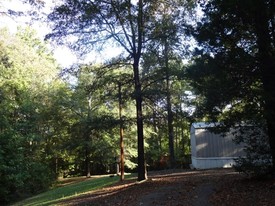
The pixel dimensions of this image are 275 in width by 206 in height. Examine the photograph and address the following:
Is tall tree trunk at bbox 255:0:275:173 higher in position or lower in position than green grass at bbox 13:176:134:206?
higher

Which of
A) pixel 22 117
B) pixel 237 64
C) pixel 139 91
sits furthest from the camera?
pixel 22 117

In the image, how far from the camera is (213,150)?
20656mm

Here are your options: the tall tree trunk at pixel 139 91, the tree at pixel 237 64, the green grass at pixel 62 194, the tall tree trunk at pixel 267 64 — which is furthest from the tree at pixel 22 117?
the tall tree trunk at pixel 267 64

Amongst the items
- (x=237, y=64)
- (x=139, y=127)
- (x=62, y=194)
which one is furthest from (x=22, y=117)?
(x=237, y=64)

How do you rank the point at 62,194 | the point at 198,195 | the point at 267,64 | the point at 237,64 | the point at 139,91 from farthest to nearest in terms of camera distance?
the point at 62,194 < the point at 139,91 < the point at 198,195 < the point at 237,64 < the point at 267,64

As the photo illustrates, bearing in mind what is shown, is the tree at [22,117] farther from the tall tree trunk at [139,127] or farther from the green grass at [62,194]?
the tall tree trunk at [139,127]

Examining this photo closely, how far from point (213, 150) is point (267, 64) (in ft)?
40.5

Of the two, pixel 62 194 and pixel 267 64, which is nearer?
pixel 267 64

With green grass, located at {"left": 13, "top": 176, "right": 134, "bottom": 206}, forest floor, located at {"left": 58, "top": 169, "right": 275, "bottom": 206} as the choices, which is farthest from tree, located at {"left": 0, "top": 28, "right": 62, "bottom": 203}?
forest floor, located at {"left": 58, "top": 169, "right": 275, "bottom": 206}

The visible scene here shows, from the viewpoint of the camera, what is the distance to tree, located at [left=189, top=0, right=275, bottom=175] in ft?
29.2

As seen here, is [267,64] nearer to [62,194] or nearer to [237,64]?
[237,64]

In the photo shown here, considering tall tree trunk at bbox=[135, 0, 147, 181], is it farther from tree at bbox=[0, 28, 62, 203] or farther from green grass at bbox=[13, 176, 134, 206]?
tree at bbox=[0, 28, 62, 203]

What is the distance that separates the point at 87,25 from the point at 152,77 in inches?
148

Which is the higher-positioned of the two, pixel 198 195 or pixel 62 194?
pixel 198 195
